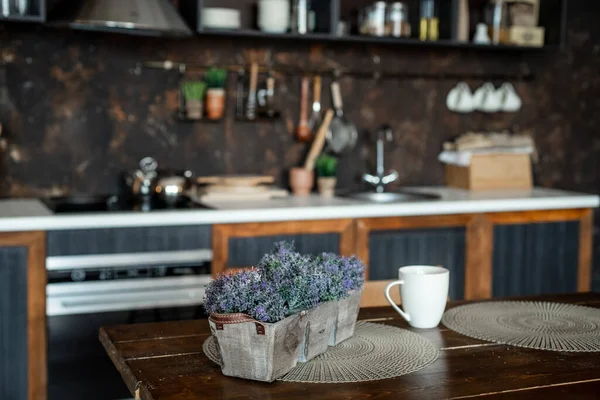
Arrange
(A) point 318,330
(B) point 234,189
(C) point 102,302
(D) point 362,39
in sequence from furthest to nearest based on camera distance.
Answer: (D) point 362,39 → (B) point 234,189 → (C) point 102,302 → (A) point 318,330

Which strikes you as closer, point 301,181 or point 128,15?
point 128,15

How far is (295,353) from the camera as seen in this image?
61.1 inches

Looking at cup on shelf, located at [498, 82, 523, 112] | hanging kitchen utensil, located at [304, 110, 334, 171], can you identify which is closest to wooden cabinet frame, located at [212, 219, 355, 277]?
hanging kitchen utensil, located at [304, 110, 334, 171]

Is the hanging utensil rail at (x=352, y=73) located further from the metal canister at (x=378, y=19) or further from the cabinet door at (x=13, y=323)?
the cabinet door at (x=13, y=323)

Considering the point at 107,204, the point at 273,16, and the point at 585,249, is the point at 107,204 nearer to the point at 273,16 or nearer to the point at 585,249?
the point at 273,16

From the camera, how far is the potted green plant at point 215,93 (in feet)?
12.7

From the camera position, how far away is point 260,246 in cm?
344

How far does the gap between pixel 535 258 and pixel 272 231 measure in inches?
52.4

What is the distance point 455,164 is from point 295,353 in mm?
2942

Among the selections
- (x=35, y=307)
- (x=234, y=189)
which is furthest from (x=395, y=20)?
(x=35, y=307)

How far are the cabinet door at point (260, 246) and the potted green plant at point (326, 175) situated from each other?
52cm

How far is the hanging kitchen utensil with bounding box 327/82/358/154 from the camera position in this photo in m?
4.18

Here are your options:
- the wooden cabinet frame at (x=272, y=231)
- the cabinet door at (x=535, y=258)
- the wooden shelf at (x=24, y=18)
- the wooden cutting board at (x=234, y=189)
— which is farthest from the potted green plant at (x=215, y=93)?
the cabinet door at (x=535, y=258)

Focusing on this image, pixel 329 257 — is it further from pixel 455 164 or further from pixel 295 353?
pixel 455 164
